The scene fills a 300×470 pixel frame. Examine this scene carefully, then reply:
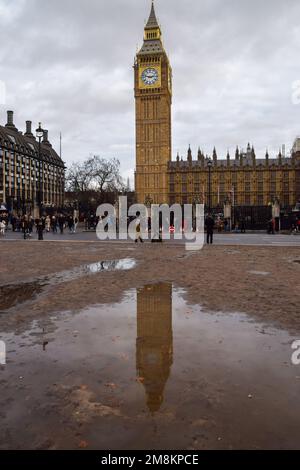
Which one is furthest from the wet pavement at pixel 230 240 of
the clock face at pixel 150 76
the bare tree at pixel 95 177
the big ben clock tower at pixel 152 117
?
the clock face at pixel 150 76

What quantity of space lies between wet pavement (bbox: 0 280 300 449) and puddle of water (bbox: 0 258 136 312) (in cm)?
217

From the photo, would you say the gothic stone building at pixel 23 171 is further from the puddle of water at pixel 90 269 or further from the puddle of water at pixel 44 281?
the puddle of water at pixel 44 281

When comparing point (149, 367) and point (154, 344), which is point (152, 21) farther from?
point (149, 367)

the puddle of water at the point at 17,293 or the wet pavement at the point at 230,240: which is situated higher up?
the wet pavement at the point at 230,240

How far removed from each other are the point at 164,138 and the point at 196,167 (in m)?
12.3

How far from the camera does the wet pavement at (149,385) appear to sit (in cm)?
321

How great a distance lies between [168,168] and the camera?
347ft

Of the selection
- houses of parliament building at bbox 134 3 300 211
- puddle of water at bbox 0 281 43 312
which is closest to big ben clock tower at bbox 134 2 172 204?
houses of parliament building at bbox 134 3 300 211

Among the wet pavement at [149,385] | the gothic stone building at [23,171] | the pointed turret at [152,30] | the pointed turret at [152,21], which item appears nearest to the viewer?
the wet pavement at [149,385]

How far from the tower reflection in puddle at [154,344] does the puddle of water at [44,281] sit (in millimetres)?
2725

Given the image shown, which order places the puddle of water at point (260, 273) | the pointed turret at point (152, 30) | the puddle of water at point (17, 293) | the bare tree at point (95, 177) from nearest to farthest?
the puddle of water at point (17, 293)
the puddle of water at point (260, 273)
the bare tree at point (95, 177)
the pointed turret at point (152, 30)

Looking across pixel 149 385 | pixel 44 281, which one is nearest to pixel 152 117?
pixel 44 281
